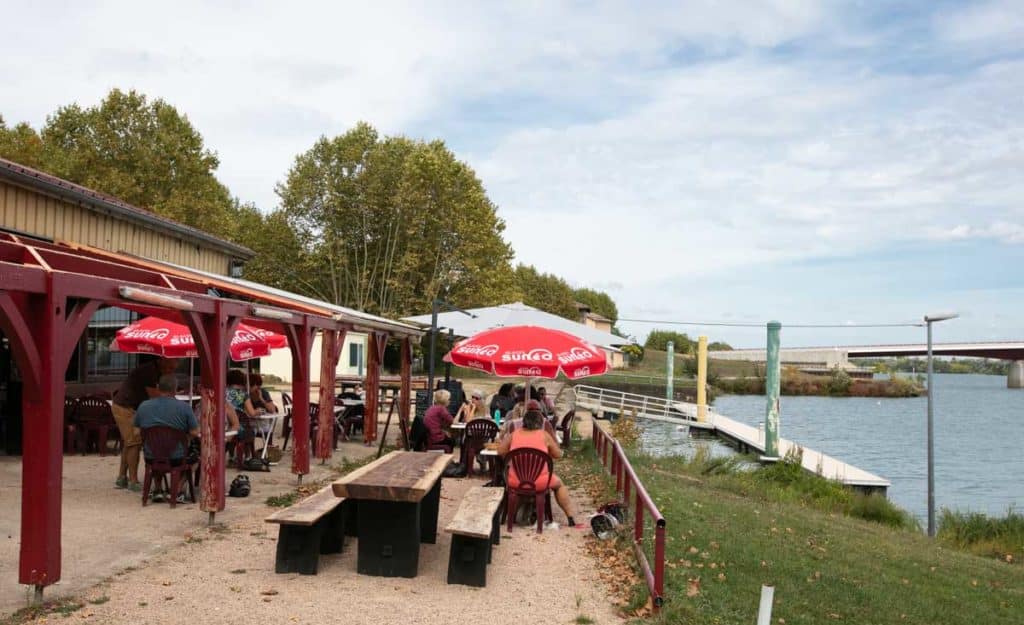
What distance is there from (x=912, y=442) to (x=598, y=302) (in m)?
77.1

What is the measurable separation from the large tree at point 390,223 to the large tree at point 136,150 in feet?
15.0

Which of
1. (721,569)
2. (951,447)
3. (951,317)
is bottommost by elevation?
(951,447)

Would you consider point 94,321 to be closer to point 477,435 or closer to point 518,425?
point 477,435

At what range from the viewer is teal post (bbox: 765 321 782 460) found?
2480cm

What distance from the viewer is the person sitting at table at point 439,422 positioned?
11557 mm

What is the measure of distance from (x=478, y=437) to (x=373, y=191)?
1265 inches

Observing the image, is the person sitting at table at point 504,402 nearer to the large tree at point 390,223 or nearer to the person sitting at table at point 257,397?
the person sitting at table at point 257,397

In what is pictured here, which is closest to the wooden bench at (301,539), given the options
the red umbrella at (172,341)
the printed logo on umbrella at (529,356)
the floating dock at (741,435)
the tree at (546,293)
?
the printed logo on umbrella at (529,356)

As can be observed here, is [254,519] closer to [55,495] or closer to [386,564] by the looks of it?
[386,564]

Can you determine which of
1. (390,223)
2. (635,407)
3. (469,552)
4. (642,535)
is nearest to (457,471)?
(642,535)

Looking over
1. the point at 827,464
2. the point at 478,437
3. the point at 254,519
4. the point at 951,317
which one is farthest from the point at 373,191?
the point at 254,519

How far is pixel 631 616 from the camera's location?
5.77m

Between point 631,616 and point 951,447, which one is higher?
point 631,616

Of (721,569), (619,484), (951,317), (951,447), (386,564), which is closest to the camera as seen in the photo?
(386,564)
